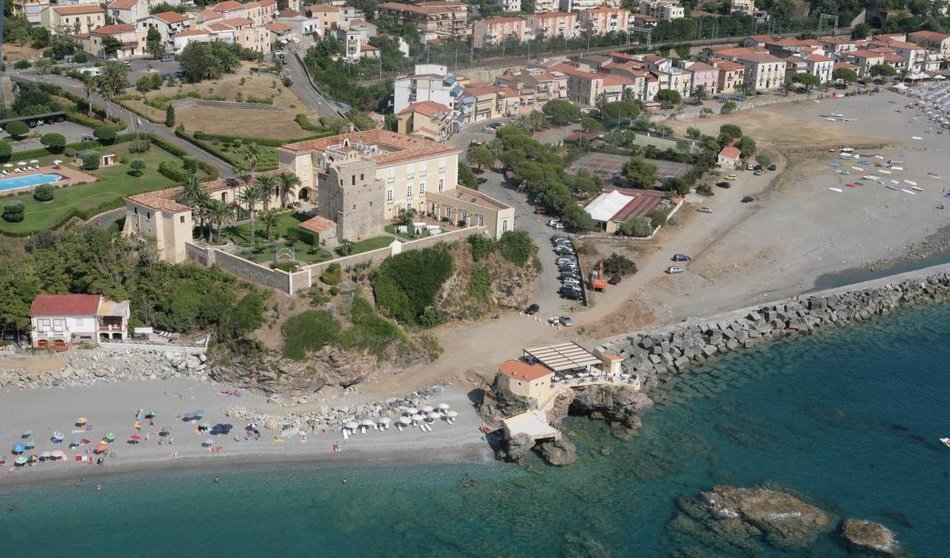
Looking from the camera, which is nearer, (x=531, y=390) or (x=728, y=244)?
(x=531, y=390)

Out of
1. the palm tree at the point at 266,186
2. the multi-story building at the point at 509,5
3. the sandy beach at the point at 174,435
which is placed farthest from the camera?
the multi-story building at the point at 509,5

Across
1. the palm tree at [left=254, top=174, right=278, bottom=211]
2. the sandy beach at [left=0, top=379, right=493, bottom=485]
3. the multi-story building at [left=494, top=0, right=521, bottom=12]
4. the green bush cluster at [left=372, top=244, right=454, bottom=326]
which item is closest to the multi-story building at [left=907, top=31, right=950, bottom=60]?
the multi-story building at [left=494, top=0, right=521, bottom=12]

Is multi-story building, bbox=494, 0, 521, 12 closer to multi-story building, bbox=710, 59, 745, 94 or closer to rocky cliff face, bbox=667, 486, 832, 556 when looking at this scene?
multi-story building, bbox=710, 59, 745, 94

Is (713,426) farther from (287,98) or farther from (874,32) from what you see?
(874,32)

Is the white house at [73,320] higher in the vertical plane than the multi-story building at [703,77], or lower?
lower

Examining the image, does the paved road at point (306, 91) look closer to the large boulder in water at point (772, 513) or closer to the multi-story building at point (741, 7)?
the large boulder in water at point (772, 513)

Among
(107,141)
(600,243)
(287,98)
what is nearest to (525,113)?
(287,98)

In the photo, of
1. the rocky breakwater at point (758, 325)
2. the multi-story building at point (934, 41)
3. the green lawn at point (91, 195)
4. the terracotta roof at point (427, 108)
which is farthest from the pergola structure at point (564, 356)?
the multi-story building at point (934, 41)
